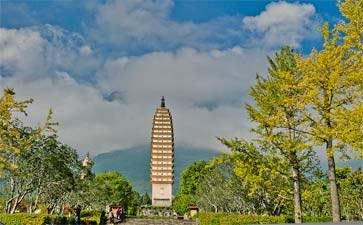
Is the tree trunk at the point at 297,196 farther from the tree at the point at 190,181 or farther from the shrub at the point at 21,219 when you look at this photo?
the tree at the point at 190,181

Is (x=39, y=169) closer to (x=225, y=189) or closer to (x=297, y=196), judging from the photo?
(x=297, y=196)

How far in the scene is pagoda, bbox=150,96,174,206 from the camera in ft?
443

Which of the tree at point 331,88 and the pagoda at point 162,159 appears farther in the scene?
the pagoda at point 162,159

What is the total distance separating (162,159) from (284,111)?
122216mm

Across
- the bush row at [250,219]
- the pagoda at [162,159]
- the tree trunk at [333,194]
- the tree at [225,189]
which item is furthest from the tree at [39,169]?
the pagoda at [162,159]

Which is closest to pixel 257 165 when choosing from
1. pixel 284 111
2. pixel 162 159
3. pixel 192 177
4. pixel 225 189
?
pixel 284 111

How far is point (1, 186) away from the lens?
29.8 m

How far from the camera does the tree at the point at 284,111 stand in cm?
1936

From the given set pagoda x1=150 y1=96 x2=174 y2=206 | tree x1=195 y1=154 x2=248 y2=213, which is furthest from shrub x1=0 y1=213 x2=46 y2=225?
pagoda x1=150 y1=96 x2=174 y2=206

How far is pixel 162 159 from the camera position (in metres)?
142

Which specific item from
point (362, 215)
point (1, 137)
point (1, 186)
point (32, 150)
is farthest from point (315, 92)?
point (362, 215)

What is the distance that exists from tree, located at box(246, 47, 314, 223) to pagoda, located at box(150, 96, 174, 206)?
366ft

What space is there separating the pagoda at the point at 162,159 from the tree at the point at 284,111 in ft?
366

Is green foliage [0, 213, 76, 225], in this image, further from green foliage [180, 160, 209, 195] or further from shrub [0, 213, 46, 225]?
green foliage [180, 160, 209, 195]
